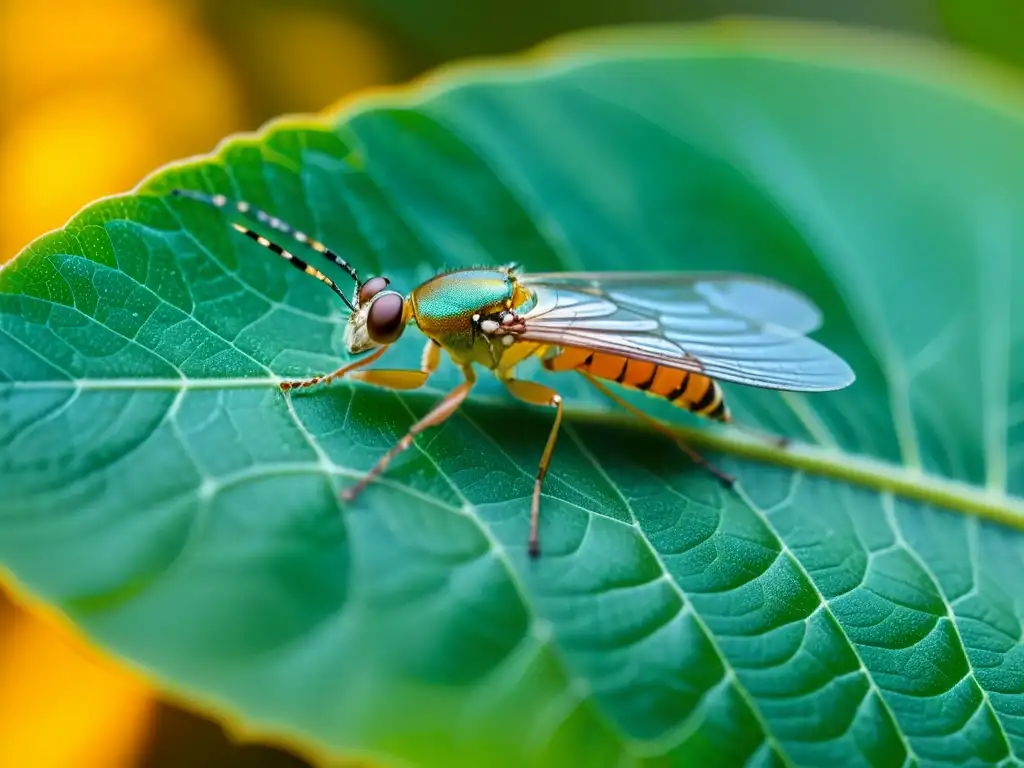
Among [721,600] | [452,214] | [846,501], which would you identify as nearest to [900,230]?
[846,501]

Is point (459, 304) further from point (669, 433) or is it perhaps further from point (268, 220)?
point (669, 433)

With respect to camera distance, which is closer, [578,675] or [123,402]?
[578,675]

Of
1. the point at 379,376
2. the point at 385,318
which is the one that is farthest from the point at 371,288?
the point at 379,376

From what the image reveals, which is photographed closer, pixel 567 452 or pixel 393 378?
pixel 393 378

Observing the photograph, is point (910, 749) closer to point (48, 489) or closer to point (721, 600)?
point (721, 600)

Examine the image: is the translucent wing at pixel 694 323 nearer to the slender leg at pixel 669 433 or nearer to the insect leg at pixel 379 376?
the slender leg at pixel 669 433

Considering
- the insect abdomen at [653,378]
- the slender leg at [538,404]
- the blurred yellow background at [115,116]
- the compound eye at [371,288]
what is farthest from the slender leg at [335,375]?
the blurred yellow background at [115,116]

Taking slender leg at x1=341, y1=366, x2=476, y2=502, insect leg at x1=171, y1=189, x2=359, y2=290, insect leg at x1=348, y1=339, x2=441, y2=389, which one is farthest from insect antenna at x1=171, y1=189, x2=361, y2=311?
slender leg at x1=341, y1=366, x2=476, y2=502
